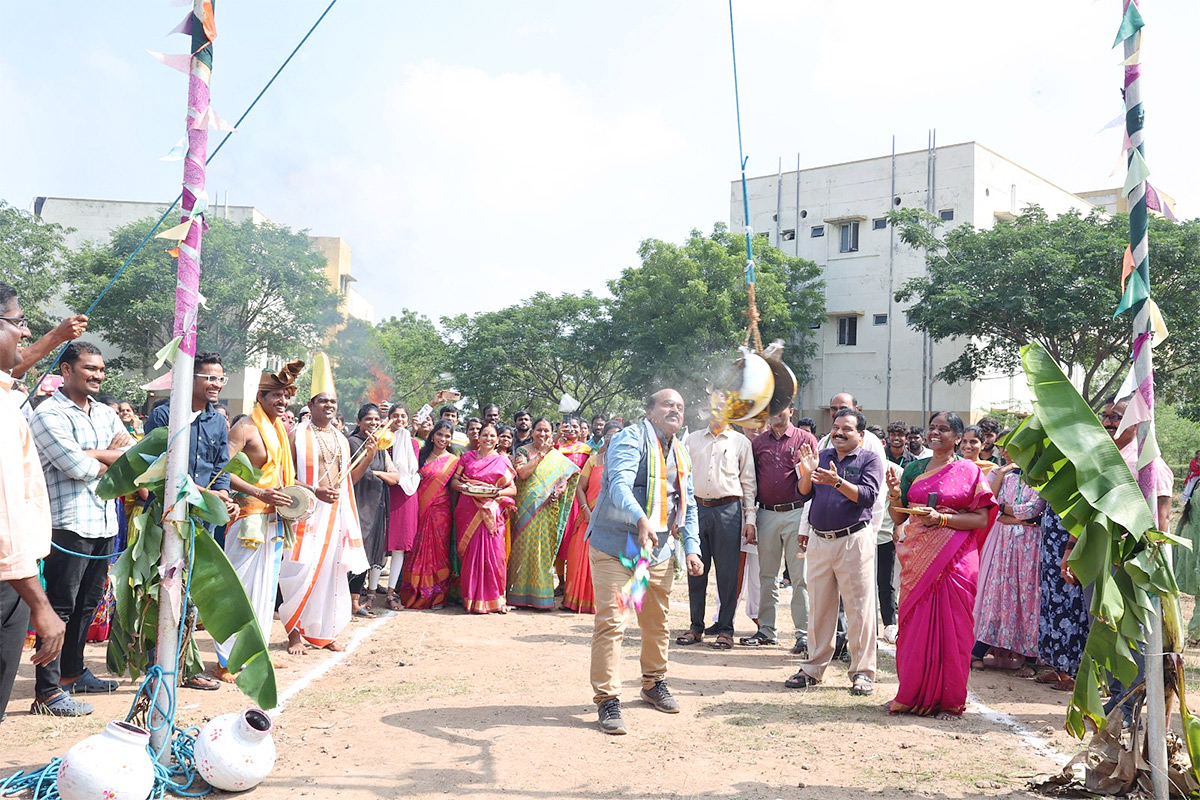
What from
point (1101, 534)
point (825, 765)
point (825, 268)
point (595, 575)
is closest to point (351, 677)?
point (595, 575)

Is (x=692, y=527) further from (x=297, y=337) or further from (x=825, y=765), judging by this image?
(x=297, y=337)

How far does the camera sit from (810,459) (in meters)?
Result: 6.62

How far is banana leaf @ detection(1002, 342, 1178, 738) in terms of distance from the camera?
13.6 ft

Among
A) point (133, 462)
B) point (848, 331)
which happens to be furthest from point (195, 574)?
point (848, 331)

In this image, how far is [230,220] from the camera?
24.9m

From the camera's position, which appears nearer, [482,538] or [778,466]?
[778,466]

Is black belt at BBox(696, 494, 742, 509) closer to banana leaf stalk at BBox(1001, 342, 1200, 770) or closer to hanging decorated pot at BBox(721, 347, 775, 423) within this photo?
hanging decorated pot at BBox(721, 347, 775, 423)

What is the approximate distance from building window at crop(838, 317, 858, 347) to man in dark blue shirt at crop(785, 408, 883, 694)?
101 ft

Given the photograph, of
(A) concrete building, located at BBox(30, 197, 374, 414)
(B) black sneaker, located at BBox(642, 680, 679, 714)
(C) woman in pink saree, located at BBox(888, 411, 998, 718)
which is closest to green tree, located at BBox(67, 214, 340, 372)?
(A) concrete building, located at BBox(30, 197, 374, 414)

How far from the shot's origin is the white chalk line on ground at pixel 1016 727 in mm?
5293

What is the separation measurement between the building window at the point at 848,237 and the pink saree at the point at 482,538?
29646mm

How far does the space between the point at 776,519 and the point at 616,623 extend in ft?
10.4

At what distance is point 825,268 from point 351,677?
3294 cm

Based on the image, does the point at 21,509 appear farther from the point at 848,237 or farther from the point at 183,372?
the point at 848,237
